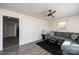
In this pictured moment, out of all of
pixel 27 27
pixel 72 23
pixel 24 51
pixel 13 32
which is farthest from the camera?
pixel 72 23

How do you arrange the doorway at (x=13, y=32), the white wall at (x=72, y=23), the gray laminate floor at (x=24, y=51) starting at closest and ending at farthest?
the gray laminate floor at (x=24, y=51) < the doorway at (x=13, y=32) < the white wall at (x=72, y=23)

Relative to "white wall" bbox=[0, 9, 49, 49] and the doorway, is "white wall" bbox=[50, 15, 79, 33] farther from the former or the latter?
the doorway

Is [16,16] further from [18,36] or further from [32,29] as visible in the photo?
[32,29]

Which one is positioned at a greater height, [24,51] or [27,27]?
[27,27]

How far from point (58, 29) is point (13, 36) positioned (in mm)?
4410

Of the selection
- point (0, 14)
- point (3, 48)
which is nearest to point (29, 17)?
point (0, 14)

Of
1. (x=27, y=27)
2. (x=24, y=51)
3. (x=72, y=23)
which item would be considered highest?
(x=72, y=23)

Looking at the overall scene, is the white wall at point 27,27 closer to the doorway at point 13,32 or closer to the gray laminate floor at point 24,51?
the doorway at point 13,32

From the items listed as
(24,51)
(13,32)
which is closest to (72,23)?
(24,51)

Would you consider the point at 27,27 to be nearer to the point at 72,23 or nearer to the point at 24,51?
the point at 24,51

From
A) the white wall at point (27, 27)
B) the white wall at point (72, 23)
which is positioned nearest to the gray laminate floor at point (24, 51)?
the white wall at point (27, 27)

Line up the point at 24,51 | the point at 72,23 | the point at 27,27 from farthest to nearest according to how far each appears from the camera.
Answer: the point at 72,23
the point at 27,27
the point at 24,51

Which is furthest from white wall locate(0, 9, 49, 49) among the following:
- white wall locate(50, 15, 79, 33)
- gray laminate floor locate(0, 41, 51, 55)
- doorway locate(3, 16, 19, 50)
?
white wall locate(50, 15, 79, 33)

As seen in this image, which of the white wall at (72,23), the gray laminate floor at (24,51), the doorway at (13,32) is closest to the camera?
the gray laminate floor at (24,51)
